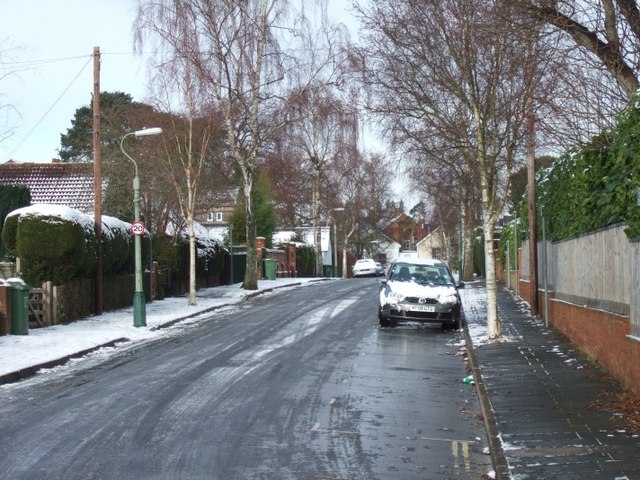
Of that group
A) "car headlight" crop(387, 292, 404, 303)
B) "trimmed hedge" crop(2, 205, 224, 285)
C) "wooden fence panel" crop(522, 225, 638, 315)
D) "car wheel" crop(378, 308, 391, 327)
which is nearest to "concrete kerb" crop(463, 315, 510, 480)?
"wooden fence panel" crop(522, 225, 638, 315)

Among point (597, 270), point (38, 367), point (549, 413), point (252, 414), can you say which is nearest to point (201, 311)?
point (38, 367)

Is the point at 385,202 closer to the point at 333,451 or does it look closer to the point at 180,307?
the point at 180,307

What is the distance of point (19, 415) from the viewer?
10211 millimetres

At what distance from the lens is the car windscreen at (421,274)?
21531 millimetres

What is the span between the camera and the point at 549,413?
9.55 metres

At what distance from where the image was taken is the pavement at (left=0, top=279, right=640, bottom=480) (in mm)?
7285

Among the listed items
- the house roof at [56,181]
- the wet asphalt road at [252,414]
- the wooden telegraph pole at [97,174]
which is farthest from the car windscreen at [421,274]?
the house roof at [56,181]

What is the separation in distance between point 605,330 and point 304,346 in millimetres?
6639

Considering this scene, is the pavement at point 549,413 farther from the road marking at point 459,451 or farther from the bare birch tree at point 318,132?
the bare birch tree at point 318,132

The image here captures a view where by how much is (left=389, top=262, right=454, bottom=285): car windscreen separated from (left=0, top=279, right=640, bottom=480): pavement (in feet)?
9.88

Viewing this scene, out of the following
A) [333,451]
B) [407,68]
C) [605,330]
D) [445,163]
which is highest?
[407,68]

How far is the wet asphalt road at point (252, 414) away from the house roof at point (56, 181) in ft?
79.9

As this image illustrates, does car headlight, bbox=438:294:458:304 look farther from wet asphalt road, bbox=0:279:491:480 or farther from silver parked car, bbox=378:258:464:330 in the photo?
wet asphalt road, bbox=0:279:491:480

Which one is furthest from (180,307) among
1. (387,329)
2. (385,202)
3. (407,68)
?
(385,202)
